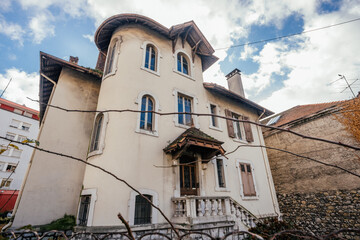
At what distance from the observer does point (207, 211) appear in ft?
22.8

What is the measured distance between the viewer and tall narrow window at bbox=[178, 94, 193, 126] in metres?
9.86

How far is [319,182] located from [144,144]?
11.1 meters

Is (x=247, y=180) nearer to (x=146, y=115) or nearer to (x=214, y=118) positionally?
(x=214, y=118)

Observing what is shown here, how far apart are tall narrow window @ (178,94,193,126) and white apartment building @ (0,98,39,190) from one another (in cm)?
2990

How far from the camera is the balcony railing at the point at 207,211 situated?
21.9 ft

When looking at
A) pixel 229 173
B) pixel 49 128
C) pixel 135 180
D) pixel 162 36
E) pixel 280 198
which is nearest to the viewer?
pixel 135 180

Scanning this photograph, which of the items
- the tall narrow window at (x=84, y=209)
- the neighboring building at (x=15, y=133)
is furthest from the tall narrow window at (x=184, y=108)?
the neighboring building at (x=15, y=133)

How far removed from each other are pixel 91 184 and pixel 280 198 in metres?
12.7

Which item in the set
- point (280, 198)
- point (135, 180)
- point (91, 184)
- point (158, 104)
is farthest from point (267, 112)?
point (91, 184)

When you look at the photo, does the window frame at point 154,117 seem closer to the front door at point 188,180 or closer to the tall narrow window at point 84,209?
the front door at point 188,180

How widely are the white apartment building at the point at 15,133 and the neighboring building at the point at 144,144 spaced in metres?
24.9

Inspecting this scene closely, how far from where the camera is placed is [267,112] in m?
13.9

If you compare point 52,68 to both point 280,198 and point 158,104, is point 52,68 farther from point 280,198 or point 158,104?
point 280,198

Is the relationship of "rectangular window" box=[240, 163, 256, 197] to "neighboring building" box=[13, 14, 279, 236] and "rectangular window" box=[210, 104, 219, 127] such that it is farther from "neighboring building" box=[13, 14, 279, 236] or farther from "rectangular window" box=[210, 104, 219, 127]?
"rectangular window" box=[210, 104, 219, 127]
